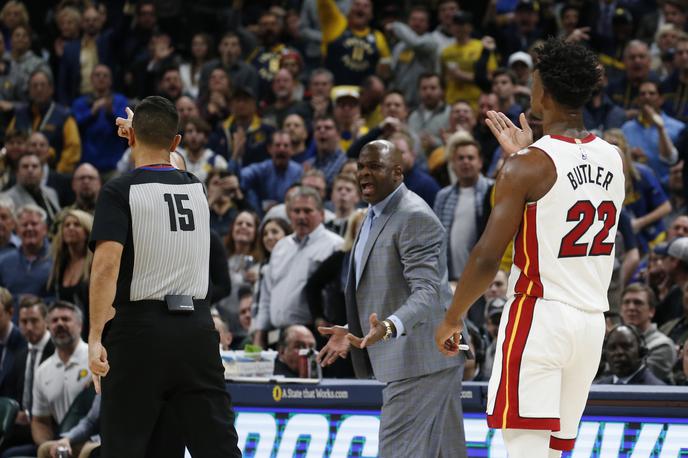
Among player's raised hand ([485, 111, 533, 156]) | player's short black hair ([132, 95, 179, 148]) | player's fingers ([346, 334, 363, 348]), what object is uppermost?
player's raised hand ([485, 111, 533, 156])

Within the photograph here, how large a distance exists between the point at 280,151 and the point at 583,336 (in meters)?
7.78

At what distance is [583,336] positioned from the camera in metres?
4.77

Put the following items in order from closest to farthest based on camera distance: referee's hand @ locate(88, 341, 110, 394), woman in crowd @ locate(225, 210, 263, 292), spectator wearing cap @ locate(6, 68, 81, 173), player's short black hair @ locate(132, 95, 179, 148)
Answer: referee's hand @ locate(88, 341, 110, 394) → player's short black hair @ locate(132, 95, 179, 148) → woman in crowd @ locate(225, 210, 263, 292) → spectator wearing cap @ locate(6, 68, 81, 173)

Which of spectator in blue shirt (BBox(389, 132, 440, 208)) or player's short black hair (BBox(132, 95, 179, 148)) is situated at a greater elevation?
player's short black hair (BBox(132, 95, 179, 148))

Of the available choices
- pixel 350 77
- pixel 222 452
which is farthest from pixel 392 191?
pixel 350 77

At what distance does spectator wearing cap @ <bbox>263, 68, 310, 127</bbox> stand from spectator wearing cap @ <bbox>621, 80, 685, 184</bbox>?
3.74 m

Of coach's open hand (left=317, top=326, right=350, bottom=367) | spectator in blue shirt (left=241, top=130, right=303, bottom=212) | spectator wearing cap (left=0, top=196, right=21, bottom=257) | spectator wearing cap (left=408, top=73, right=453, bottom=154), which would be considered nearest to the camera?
coach's open hand (left=317, top=326, right=350, bottom=367)

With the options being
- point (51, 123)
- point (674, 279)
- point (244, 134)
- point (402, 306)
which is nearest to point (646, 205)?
point (674, 279)

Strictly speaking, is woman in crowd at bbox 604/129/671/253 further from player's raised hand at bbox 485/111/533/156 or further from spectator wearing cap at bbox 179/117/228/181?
player's raised hand at bbox 485/111/533/156

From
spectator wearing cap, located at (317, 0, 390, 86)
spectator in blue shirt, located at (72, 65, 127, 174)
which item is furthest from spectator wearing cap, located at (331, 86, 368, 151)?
spectator in blue shirt, located at (72, 65, 127, 174)

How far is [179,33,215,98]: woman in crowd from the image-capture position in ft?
51.9

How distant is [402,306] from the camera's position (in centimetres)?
603

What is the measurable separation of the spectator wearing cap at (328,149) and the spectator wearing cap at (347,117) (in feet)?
2.06

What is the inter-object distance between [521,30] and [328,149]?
3983mm
